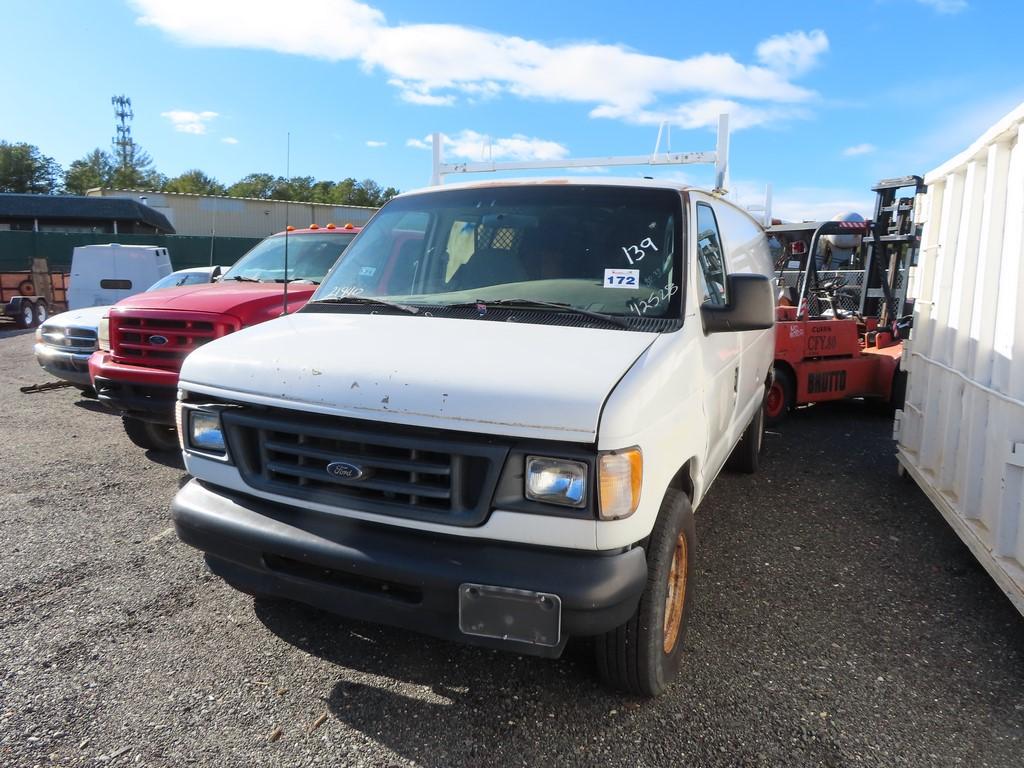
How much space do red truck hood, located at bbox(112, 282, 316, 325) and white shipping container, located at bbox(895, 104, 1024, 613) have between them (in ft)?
14.5

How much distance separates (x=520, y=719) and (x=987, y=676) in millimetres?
2023

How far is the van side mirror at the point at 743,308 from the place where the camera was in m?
3.08

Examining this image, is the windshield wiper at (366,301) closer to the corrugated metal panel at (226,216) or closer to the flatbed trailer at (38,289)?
the flatbed trailer at (38,289)

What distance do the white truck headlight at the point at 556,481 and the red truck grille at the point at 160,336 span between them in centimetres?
363

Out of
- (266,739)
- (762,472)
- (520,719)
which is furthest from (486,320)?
(762,472)

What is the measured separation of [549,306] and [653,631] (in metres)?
1.35

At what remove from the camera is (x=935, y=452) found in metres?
4.78

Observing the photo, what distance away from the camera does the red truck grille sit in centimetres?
520

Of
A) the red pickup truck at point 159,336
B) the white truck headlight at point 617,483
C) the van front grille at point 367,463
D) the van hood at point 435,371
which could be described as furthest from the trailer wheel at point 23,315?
the white truck headlight at point 617,483

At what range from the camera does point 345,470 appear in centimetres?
246

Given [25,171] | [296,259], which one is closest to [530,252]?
[296,259]

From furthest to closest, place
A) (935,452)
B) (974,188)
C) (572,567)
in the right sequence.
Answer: (935,452) → (974,188) → (572,567)

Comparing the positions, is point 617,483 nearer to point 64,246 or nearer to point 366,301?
point 366,301

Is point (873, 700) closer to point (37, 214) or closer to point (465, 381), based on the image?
point (465, 381)
